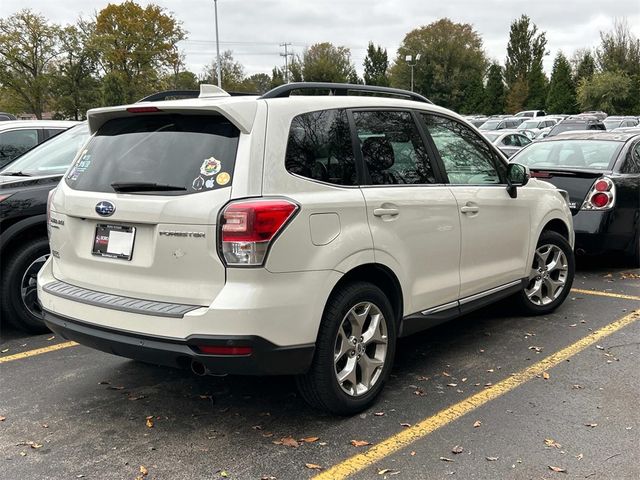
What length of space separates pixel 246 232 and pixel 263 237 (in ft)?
Answer: 0.28

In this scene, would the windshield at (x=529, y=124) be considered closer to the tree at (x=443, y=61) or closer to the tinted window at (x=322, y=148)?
the tinted window at (x=322, y=148)

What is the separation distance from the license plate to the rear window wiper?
0.67 feet

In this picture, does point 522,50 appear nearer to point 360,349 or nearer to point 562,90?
point 562,90

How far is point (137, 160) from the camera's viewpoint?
3389mm

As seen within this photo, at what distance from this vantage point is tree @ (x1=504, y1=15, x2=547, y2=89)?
71.8 m

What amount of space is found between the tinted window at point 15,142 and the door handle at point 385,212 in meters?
4.88

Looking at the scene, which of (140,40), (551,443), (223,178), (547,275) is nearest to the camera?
(223,178)

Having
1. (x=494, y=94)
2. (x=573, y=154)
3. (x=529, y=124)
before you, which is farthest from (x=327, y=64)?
(x=573, y=154)

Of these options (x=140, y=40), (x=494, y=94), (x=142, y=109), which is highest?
(x=140, y=40)

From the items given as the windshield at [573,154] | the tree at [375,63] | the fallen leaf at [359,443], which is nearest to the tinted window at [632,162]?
the windshield at [573,154]

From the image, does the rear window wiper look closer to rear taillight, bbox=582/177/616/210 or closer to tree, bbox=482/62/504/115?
rear taillight, bbox=582/177/616/210

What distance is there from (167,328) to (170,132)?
1.07 metres

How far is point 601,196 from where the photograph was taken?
679 centimetres

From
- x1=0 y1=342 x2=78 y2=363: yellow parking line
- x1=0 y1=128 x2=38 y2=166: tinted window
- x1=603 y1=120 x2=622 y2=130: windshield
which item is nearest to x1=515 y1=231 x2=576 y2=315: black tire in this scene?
x1=0 y1=342 x2=78 y2=363: yellow parking line
